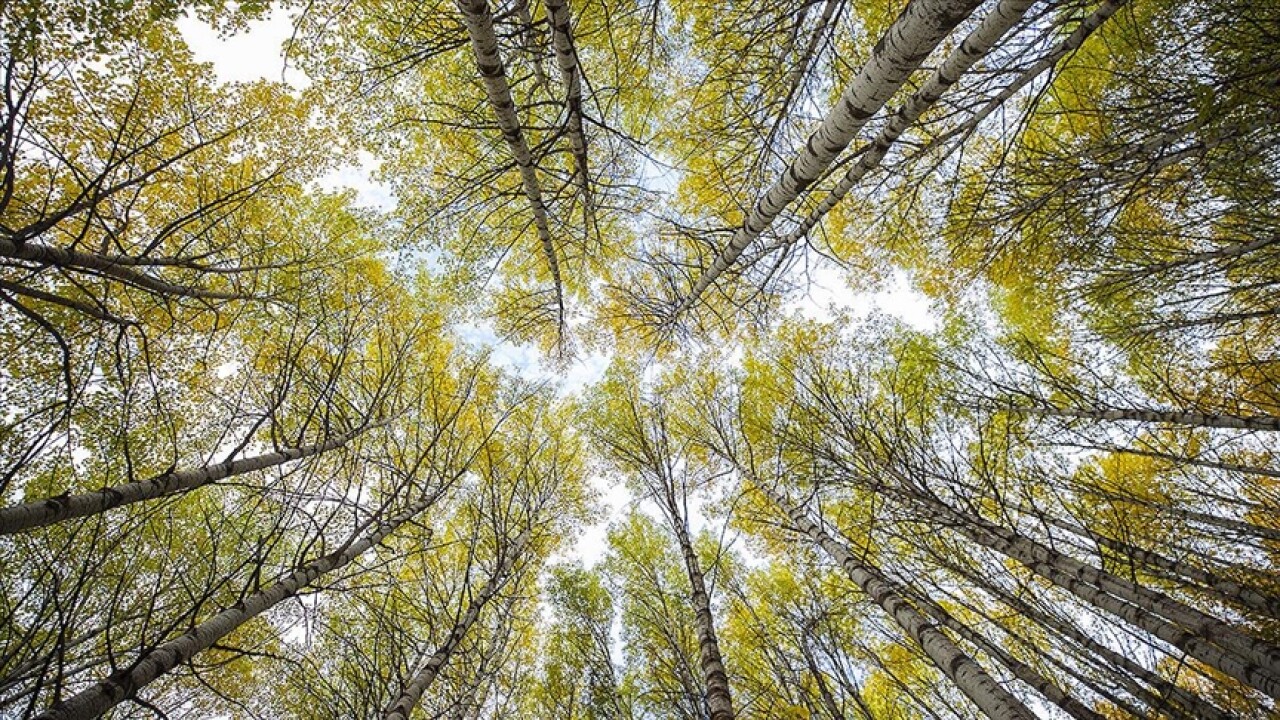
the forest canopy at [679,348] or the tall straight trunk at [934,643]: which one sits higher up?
the forest canopy at [679,348]

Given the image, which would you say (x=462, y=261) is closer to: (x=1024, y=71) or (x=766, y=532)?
(x=766, y=532)

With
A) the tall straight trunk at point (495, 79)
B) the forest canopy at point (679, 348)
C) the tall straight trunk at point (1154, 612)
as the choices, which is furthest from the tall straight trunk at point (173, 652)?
the tall straight trunk at point (1154, 612)

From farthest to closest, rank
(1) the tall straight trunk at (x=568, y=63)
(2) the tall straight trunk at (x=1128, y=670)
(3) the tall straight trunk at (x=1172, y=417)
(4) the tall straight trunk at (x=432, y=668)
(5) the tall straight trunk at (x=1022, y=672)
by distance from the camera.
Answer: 1. (3) the tall straight trunk at (x=1172, y=417)
2. (5) the tall straight trunk at (x=1022, y=672)
3. (2) the tall straight trunk at (x=1128, y=670)
4. (4) the tall straight trunk at (x=432, y=668)
5. (1) the tall straight trunk at (x=568, y=63)

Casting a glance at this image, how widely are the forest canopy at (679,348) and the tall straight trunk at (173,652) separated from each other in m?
0.03

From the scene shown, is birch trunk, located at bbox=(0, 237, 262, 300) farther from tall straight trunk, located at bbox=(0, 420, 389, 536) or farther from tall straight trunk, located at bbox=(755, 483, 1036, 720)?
tall straight trunk, located at bbox=(755, 483, 1036, 720)

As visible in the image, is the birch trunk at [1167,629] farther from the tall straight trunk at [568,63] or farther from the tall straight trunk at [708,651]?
the tall straight trunk at [568,63]

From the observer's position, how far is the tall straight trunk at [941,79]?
6.79ft

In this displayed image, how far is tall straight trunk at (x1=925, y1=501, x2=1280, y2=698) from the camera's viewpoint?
9.28ft

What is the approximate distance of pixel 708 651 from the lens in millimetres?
3229

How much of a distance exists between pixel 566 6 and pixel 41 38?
17.8 feet

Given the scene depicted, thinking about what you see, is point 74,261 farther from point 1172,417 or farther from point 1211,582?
point 1172,417

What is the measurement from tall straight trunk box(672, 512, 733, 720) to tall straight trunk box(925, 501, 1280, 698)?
5.80 ft

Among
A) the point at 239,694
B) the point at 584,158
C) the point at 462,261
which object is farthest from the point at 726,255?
the point at 239,694

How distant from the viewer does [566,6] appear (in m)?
2.29
